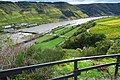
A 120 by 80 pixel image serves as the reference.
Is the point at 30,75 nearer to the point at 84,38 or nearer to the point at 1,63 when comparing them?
the point at 1,63

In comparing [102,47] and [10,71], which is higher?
[10,71]

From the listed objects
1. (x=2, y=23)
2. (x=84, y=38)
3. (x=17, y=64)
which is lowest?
(x=2, y=23)

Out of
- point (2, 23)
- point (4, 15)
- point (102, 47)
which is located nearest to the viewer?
point (102, 47)

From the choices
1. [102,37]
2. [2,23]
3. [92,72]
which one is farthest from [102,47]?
[2,23]

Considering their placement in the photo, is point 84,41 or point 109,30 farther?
point 109,30

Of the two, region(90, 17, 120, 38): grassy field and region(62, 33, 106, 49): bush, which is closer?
region(62, 33, 106, 49): bush

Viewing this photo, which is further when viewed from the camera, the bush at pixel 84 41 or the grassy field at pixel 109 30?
the grassy field at pixel 109 30

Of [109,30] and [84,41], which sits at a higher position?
[109,30]

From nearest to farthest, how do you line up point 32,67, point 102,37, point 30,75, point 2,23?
point 32,67 → point 30,75 → point 102,37 → point 2,23

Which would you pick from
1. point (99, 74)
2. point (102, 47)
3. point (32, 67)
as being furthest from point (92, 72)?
point (102, 47)

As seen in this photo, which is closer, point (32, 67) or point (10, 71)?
point (10, 71)
